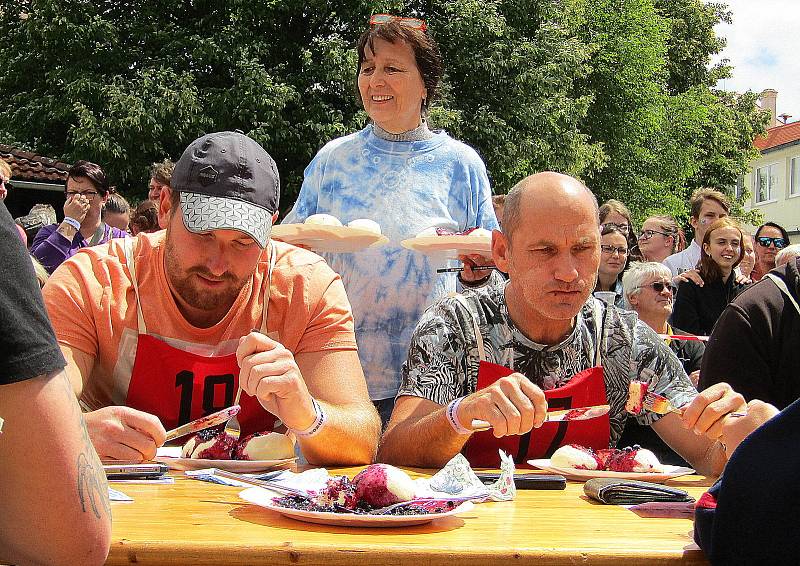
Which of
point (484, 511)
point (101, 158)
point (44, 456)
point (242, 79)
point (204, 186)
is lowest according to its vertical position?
point (484, 511)

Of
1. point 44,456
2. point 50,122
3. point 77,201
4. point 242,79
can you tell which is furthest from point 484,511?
point 50,122

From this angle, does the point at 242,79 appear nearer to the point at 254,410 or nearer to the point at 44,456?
the point at 254,410

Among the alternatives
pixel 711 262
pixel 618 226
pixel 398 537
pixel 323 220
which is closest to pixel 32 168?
pixel 618 226

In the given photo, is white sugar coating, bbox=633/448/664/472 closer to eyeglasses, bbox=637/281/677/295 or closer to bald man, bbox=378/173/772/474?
bald man, bbox=378/173/772/474

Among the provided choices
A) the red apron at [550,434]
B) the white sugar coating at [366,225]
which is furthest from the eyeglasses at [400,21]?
the red apron at [550,434]

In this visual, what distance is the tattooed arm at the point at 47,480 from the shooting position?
1.31 meters

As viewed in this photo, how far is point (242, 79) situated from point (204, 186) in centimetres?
1432

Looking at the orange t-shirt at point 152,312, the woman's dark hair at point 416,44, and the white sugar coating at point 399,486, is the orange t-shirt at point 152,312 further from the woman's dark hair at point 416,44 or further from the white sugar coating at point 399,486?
the woman's dark hair at point 416,44

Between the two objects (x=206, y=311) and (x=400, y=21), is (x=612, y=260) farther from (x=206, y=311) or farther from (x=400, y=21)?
(x=206, y=311)

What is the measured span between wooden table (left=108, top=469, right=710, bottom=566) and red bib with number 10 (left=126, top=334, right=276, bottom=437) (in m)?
0.73

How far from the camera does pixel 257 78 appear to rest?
16.5 meters

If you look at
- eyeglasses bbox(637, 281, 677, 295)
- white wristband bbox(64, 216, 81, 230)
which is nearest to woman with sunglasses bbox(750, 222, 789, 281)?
eyeglasses bbox(637, 281, 677, 295)

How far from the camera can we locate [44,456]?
1.35 m

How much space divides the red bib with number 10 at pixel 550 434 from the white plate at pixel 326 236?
1.05 meters
